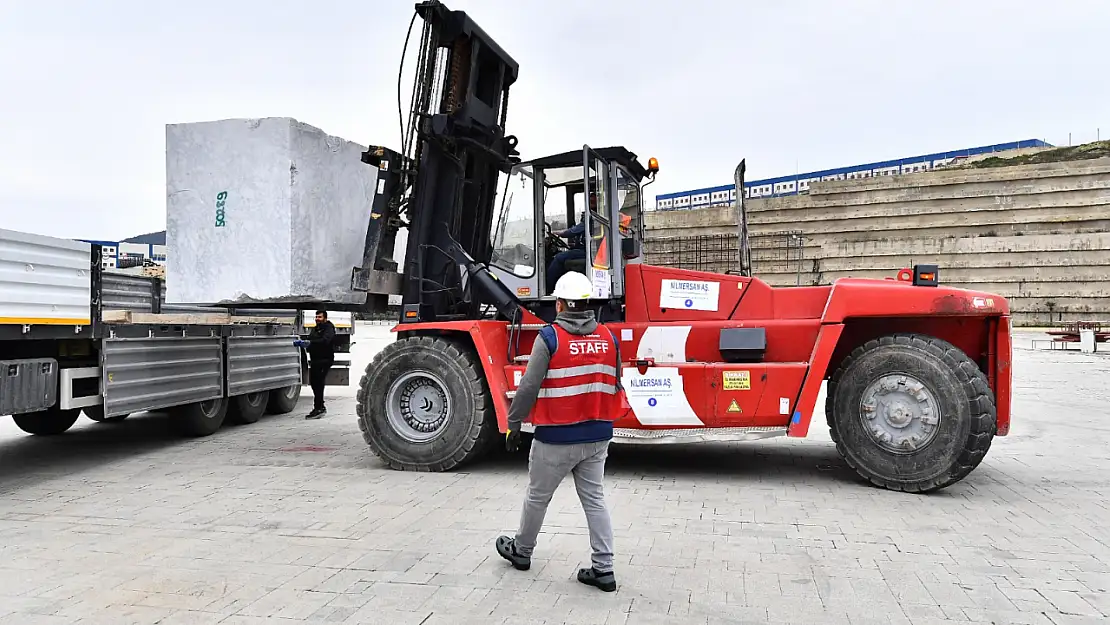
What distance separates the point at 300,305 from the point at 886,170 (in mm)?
51142

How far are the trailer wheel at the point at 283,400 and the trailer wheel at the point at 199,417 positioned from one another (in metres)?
1.70

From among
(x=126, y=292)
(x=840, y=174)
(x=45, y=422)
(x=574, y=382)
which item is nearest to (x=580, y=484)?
(x=574, y=382)

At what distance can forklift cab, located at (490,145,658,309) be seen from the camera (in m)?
7.62

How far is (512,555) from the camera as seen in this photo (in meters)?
4.71

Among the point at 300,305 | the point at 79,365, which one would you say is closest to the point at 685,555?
the point at 300,305

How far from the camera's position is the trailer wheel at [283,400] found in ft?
40.2

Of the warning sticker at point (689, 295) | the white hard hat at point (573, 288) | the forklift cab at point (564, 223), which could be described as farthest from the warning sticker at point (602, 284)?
the white hard hat at point (573, 288)

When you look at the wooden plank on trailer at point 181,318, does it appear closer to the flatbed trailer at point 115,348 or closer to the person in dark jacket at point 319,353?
the flatbed trailer at point 115,348

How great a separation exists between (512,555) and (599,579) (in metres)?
0.61

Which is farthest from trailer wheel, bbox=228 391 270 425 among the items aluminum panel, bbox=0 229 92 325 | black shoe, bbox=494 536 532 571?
black shoe, bbox=494 536 532 571

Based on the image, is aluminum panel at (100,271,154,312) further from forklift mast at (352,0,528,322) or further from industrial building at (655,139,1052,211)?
industrial building at (655,139,1052,211)

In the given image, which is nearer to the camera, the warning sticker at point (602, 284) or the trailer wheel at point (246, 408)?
the warning sticker at point (602, 284)

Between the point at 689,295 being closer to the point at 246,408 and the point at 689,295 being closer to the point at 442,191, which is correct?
the point at 442,191

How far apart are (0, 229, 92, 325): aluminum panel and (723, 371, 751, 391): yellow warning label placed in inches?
231
